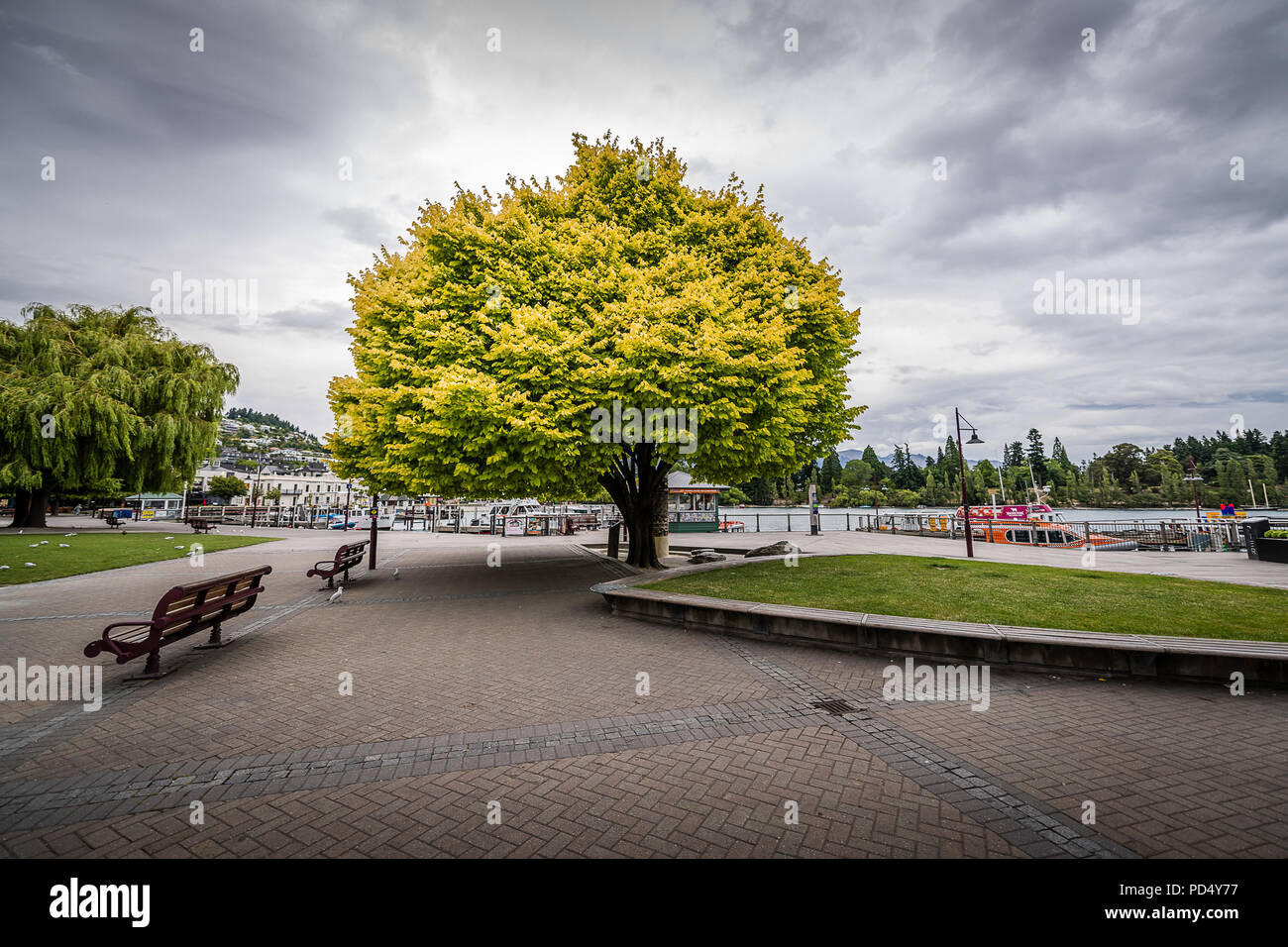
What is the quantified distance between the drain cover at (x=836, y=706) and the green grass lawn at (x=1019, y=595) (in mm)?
2891

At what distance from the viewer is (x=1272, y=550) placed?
15.3 meters

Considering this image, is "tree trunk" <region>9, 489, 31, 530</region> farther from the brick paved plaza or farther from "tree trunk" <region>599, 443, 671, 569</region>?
"tree trunk" <region>599, 443, 671, 569</region>

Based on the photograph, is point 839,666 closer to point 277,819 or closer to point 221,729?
point 277,819

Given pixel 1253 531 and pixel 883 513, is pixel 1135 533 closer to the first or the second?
pixel 1253 531

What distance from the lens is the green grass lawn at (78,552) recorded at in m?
13.9

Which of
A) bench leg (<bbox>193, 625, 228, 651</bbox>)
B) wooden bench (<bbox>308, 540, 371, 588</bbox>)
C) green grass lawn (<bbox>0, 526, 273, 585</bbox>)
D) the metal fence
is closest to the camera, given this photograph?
bench leg (<bbox>193, 625, 228, 651</bbox>)

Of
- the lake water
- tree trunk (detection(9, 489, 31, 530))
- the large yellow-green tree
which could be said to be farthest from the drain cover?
the lake water

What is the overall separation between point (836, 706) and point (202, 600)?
8200 millimetres

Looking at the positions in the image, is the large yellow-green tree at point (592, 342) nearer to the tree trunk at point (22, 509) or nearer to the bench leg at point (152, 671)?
the bench leg at point (152, 671)

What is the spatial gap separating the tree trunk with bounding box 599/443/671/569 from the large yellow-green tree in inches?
3.4

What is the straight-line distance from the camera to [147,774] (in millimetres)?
3938

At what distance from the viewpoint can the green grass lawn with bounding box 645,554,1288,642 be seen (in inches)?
274
